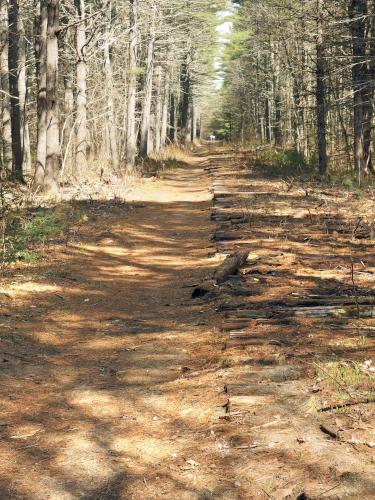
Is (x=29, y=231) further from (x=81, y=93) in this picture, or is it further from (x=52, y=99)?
(x=81, y=93)

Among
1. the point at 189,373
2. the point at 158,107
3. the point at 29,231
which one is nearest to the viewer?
the point at 189,373

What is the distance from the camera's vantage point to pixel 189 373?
5.05 metres

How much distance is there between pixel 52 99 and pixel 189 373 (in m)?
10.8

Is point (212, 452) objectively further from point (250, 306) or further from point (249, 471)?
point (250, 306)

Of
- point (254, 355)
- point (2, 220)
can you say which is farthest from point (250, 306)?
point (2, 220)

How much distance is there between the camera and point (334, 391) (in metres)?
4.09

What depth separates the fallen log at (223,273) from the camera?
7.61 meters

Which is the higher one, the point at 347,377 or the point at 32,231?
the point at 32,231

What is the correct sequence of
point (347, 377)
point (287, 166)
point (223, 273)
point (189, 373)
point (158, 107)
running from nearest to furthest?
point (347, 377), point (189, 373), point (223, 273), point (287, 166), point (158, 107)

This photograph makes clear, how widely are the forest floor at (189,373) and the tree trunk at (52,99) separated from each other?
4.07m

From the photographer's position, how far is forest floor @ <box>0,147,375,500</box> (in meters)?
3.31

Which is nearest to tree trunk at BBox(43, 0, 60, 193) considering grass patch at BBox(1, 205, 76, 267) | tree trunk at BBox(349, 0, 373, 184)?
grass patch at BBox(1, 205, 76, 267)

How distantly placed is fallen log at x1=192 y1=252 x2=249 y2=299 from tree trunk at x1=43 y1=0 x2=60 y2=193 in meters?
6.93

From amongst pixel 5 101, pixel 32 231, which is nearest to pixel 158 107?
pixel 5 101
